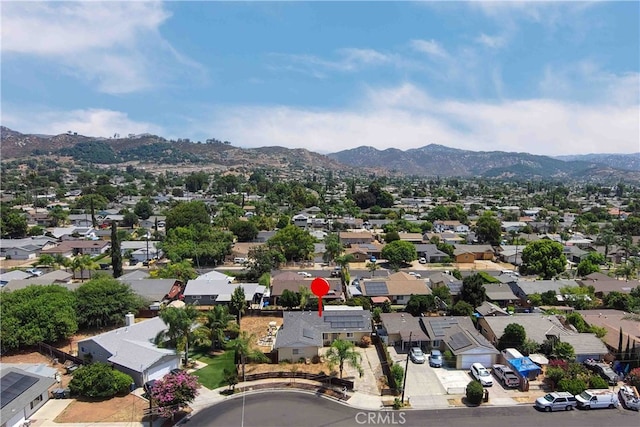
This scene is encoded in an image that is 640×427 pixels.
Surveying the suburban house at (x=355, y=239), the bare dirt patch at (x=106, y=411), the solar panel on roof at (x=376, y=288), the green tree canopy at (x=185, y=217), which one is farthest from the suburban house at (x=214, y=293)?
the suburban house at (x=355, y=239)

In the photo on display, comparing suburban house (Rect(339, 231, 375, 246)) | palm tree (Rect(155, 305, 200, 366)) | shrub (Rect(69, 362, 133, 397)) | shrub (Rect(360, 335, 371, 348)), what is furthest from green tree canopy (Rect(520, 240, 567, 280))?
shrub (Rect(69, 362, 133, 397))

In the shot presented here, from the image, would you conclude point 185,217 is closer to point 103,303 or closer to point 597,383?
point 103,303

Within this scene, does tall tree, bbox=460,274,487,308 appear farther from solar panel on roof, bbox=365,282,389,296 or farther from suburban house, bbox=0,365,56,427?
suburban house, bbox=0,365,56,427

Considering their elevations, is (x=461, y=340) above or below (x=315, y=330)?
above

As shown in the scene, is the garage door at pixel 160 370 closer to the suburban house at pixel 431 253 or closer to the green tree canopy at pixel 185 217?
the suburban house at pixel 431 253

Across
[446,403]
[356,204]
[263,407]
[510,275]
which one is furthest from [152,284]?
[356,204]

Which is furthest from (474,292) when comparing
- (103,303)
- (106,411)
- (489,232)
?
(489,232)
